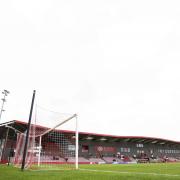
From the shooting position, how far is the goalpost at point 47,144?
15.7 meters

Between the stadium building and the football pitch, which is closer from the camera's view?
the football pitch

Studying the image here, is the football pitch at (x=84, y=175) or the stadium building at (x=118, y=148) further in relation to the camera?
the stadium building at (x=118, y=148)

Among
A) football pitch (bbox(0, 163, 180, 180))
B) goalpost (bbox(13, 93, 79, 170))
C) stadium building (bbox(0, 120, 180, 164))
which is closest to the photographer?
football pitch (bbox(0, 163, 180, 180))

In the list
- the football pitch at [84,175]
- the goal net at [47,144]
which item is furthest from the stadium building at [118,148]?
the football pitch at [84,175]

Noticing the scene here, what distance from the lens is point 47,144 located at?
24.9 m

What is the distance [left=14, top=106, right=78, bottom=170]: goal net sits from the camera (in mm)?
15754

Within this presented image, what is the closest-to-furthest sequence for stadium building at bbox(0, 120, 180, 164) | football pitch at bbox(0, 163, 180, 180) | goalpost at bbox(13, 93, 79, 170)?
1. football pitch at bbox(0, 163, 180, 180)
2. goalpost at bbox(13, 93, 79, 170)
3. stadium building at bbox(0, 120, 180, 164)

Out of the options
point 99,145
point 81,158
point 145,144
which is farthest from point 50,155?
point 145,144

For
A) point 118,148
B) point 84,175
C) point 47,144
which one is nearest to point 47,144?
point 47,144

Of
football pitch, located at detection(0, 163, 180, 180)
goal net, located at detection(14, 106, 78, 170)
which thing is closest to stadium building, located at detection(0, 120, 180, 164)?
goal net, located at detection(14, 106, 78, 170)

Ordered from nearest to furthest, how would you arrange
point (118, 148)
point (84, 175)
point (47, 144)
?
point (84, 175) < point (47, 144) < point (118, 148)

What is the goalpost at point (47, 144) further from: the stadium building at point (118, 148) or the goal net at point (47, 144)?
the stadium building at point (118, 148)

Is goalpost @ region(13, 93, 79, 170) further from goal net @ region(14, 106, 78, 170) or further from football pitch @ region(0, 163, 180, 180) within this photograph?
football pitch @ region(0, 163, 180, 180)

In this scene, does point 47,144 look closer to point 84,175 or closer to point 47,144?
point 47,144
